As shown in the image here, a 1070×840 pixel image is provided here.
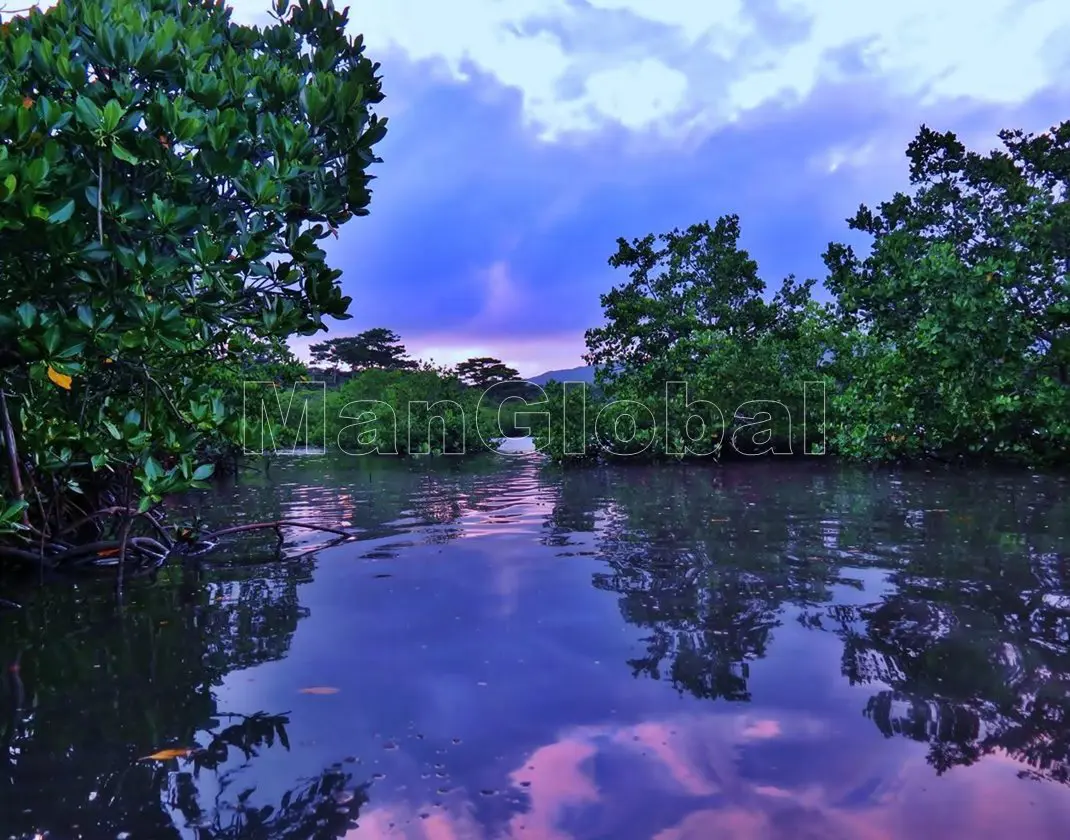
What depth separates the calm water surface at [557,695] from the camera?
250cm

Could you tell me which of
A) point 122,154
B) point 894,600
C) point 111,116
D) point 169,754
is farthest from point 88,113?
point 894,600

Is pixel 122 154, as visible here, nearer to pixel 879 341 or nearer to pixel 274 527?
pixel 274 527

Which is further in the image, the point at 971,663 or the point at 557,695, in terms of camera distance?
the point at 971,663

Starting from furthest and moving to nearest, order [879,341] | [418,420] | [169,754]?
[418,420] → [879,341] → [169,754]

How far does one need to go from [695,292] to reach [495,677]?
58.9 feet

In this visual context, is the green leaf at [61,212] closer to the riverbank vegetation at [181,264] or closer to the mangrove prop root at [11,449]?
the riverbank vegetation at [181,264]

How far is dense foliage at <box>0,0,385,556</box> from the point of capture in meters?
3.81

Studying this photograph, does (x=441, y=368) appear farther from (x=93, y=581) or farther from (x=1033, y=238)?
(x=93, y=581)

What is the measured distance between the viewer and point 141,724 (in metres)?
3.21

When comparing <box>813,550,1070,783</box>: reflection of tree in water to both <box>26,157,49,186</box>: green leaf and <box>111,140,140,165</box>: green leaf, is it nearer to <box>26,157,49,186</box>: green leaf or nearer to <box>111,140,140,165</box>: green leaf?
<box>111,140,140,165</box>: green leaf

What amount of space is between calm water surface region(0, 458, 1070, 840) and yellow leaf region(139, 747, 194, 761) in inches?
1.9

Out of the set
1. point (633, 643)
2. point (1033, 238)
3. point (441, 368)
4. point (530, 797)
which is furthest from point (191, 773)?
point (441, 368)

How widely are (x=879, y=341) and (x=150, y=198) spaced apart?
15.9 metres

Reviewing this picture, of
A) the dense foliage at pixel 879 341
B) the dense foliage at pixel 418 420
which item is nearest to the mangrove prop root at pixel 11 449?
the dense foliage at pixel 879 341
